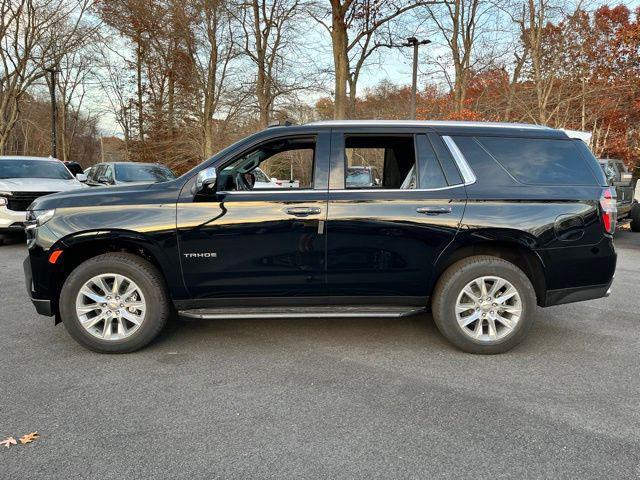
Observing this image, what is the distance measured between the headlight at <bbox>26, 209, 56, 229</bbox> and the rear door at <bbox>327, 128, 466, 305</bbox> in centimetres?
227

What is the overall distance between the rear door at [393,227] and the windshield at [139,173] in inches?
374

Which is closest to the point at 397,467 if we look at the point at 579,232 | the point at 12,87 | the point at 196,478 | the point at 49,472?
the point at 196,478

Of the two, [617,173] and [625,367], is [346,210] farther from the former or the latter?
[617,173]

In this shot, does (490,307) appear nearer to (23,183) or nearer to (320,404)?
(320,404)

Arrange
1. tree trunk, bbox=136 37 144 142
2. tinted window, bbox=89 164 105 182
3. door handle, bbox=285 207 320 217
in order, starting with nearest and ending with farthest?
1. door handle, bbox=285 207 320 217
2. tinted window, bbox=89 164 105 182
3. tree trunk, bbox=136 37 144 142

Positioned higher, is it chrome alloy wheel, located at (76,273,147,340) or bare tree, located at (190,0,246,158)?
bare tree, located at (190,0,246,158)

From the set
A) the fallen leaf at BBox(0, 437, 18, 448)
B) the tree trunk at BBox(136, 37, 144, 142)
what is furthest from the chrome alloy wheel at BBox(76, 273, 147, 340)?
the tree trunk at BBox(136, 37, 144, 142)

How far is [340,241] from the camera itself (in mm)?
A: 3725

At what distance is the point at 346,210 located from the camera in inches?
146

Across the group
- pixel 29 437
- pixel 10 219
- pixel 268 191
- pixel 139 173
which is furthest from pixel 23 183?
pixel 29 437

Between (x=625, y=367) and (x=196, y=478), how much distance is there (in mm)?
3310

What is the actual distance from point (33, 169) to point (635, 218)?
Result: 1481 centimetres

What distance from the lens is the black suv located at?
3689 millimetres

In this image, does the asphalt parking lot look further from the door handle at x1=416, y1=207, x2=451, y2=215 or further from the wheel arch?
the door handle at x1=416, y1=207, x2=451, y2=215
